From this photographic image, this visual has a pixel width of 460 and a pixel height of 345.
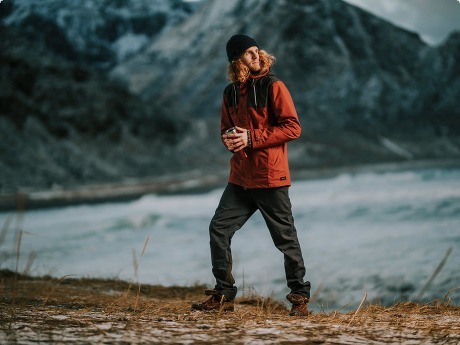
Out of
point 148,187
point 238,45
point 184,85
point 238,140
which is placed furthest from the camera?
point 184,85

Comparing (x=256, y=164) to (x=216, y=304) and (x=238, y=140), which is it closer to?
(x=238, y=140)

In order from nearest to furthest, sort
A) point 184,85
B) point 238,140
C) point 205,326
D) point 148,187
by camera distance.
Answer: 1. point 205,326
2. point 238,140
3. point 148,187
4. point 184,85

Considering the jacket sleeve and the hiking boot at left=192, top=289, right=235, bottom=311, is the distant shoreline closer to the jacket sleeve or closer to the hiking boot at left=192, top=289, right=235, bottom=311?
the hiking boot at left=192, top=289, right=235, bottom=311

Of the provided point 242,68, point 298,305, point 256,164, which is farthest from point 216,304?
point 242,68

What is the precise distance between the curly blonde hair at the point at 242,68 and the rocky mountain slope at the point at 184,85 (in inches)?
539

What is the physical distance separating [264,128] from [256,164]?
153 millimetres

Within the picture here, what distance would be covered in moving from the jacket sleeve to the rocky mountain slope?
13834 millimetres

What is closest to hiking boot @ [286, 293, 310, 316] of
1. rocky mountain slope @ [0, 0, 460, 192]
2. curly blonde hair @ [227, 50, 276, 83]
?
curly blonde hair @ [227, 50, 276, 83]

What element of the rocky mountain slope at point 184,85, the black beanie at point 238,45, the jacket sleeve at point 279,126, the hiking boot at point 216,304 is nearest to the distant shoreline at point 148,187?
the rocky mountain slope at point 184,85

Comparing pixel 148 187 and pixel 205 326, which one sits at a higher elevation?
pixel 148 187

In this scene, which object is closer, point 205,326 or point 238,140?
point 205,326

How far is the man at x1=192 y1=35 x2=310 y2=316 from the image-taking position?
254cm

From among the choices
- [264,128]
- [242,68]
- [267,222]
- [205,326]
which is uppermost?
[242,68]

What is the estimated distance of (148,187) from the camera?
1741 centimetres
